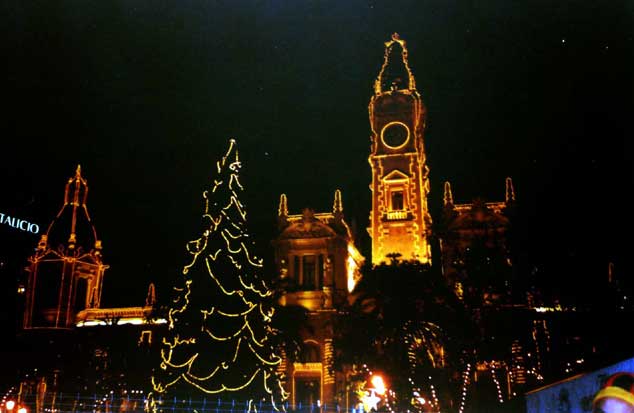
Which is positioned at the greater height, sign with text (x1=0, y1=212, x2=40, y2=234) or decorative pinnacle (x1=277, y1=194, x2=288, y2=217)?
decorative pinnacle (x1=277, y1=194, x2=288, y2=217)

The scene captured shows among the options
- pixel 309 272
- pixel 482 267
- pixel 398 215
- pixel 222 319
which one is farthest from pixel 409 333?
pixel 398 215

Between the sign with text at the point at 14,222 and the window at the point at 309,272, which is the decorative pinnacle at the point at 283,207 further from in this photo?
the sign with text at the point at 14,222

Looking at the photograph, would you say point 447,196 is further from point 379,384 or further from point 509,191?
point 379,384

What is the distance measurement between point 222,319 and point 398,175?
1900 centimetres

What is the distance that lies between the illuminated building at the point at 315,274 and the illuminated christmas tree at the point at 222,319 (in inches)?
365

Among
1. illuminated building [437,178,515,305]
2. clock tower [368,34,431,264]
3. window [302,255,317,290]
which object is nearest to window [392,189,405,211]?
clock tower [368,34,431,264]

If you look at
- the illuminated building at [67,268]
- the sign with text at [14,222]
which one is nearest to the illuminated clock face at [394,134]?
the sign with text at [14,222]

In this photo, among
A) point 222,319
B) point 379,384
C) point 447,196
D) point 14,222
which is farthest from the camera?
point 447,196

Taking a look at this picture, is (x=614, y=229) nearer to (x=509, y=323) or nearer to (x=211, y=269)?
Result: (x=509, y=323)

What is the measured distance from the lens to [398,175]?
4134cm

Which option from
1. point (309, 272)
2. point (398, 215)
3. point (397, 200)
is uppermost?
point (397, 200)

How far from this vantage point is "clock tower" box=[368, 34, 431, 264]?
40438 millimetres

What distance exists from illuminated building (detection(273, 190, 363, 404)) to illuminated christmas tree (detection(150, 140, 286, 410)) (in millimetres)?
9260

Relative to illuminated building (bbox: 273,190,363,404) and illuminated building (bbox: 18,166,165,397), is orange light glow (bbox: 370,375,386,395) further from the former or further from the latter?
illuminated building (bbox: 18,166,165,397)
